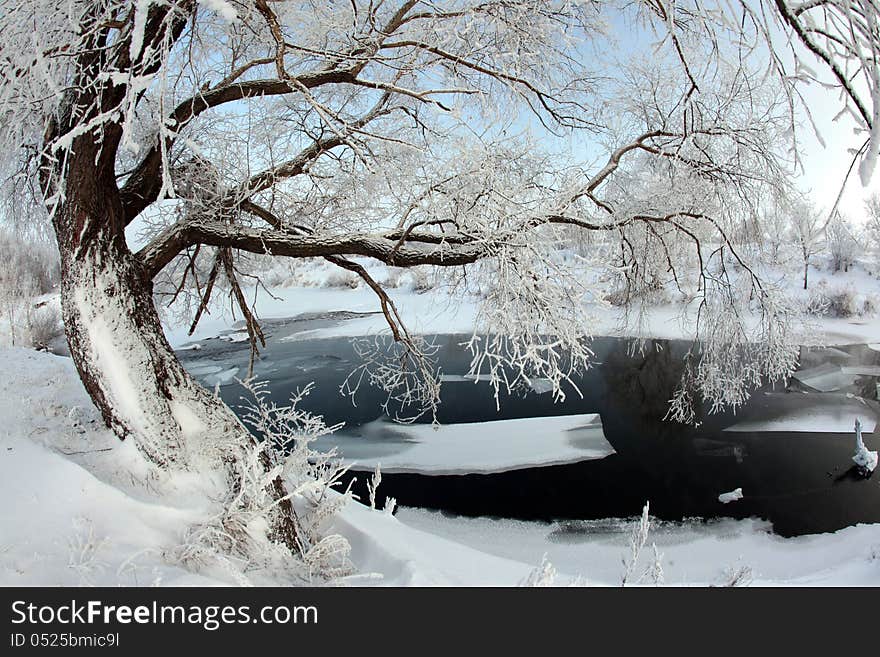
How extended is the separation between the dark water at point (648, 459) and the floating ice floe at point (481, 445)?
19 cm

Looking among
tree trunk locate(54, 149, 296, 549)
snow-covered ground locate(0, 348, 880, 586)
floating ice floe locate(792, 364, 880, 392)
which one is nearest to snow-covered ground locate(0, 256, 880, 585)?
snow-covered ground locate(0, 348, 880, 586)

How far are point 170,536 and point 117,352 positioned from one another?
1.07 m

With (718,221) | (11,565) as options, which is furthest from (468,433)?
(11,565)

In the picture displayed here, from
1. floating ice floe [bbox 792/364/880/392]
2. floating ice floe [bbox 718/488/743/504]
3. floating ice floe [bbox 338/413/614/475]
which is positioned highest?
floating ice floe [bbox 792/364/880/392]

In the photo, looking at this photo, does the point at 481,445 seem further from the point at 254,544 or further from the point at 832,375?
the point at 832,375

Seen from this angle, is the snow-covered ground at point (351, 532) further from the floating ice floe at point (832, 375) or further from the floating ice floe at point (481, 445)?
the floating ice floe at point (832, 375)

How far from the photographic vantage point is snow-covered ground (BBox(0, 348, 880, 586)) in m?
1.86

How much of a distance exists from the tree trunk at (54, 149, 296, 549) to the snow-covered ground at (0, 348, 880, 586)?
0.16 metres

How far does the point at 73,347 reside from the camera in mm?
2709

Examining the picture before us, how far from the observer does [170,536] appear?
7.07ft

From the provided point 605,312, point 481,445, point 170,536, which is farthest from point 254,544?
point 605,312

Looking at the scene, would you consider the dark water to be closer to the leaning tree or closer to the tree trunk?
the leaning tree

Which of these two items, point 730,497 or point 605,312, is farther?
point 605,312

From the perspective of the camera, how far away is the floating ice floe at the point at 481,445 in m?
6.44
